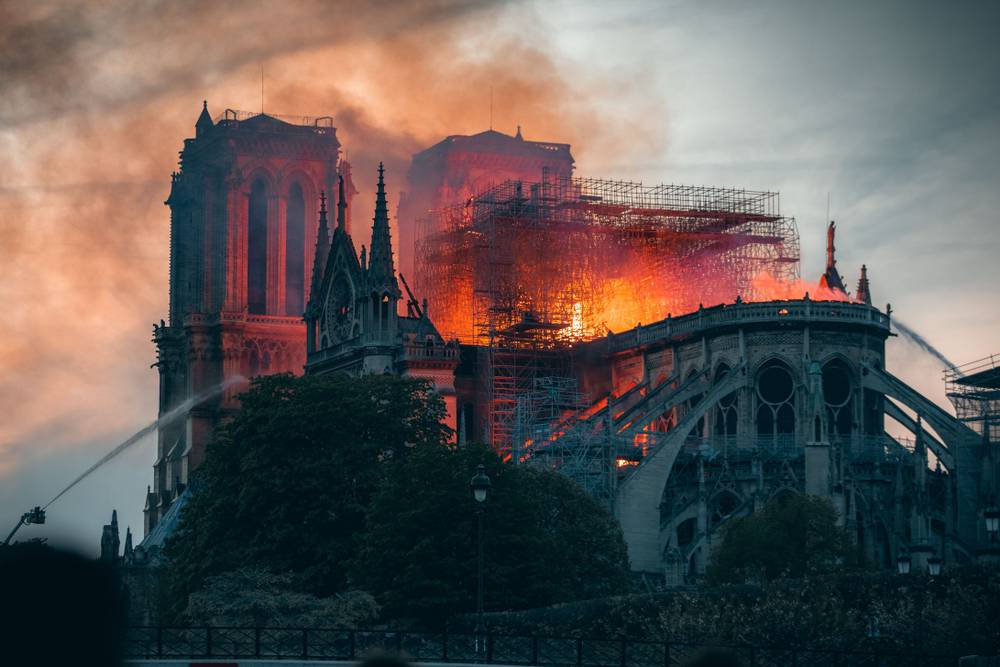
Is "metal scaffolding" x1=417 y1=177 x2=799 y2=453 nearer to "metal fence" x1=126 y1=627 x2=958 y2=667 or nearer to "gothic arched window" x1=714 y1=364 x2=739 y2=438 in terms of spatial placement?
"gothic arched window" x1=714 y1=364 x2=739 y2=438

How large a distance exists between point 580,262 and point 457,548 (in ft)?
157

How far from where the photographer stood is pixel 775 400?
81.8 metres

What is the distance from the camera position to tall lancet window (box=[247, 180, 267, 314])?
4683 inches

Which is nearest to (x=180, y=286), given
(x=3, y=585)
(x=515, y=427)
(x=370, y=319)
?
(x=370, y=319)

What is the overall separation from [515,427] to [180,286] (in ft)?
150

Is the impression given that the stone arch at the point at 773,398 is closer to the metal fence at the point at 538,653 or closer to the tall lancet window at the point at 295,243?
the metal fence at the point at 538,653

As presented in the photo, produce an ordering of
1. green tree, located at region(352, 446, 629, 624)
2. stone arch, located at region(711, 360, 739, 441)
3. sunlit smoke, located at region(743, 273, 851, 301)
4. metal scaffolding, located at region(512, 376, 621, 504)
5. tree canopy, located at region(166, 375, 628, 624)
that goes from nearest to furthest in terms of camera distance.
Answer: green tree, located at region(352, 446, 629, 624), tree canopy, located at region(166, 375, 628, 624), metal scaffolding, located at region(512, 376, 621, 504), stone arch, located at region(711, 360, 739, 441), sunlit smoke, located at region(743, 273, 851, 301)

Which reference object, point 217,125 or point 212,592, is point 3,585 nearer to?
point 212,592

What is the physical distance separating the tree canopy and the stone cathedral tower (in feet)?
153

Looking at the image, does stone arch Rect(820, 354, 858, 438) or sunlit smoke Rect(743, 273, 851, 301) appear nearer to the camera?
stone arch Rect(820, 354, 858, 438)

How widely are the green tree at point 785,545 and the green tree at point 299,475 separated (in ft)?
36.2

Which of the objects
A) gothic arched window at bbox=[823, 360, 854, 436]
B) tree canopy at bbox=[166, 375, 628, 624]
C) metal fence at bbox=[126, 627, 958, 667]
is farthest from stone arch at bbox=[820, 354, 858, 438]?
metal fence at bbox=[126, 627, 958, 667]

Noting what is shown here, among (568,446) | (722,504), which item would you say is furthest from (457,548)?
(722,504)

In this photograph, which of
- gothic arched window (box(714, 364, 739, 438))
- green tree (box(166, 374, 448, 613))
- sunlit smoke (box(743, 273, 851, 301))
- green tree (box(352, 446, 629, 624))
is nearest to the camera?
green tree (box(352, 446, 629, 624))
